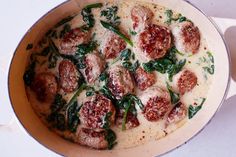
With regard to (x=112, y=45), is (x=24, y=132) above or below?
below

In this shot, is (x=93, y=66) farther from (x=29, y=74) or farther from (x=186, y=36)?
(x=186, y=36)

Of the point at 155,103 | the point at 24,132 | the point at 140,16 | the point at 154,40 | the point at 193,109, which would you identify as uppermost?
the point at 140,16

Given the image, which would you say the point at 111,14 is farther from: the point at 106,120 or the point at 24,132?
the point at 24,132

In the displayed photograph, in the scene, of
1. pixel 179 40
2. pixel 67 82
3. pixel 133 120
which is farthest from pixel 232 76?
pixel 67 82

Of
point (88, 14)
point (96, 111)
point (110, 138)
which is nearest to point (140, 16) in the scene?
point (88, 14)

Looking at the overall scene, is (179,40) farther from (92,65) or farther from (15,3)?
(15,3)

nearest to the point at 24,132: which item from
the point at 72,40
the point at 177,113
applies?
the point at 72,40

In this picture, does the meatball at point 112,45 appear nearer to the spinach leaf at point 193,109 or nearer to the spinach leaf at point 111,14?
the spinach leaf at point 111,14
